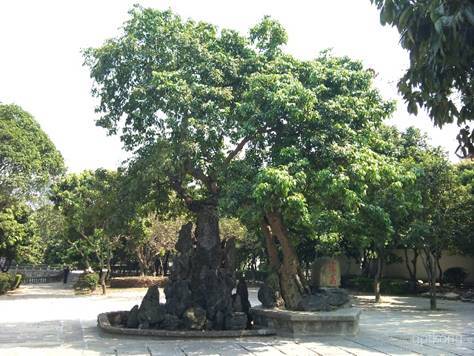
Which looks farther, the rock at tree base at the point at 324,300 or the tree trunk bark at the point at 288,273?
the tree trunk bark at the point at 288,273

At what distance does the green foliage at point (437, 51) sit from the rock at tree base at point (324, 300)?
8.13m

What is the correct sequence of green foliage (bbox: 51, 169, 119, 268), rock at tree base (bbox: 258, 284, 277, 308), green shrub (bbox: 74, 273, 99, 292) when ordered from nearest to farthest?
1. rock at tree base (bbox: 258, 284, 277, 308)
2. green foliage (bbox: 51, 169, 119, 268)
3. green shrub (bbox: 74, 273, 99, 292)

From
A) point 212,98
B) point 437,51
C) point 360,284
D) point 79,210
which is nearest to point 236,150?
point 212,98

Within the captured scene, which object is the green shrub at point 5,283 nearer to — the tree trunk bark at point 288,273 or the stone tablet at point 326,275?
the stone tablet at point 326,275

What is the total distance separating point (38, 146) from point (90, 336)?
643 inches

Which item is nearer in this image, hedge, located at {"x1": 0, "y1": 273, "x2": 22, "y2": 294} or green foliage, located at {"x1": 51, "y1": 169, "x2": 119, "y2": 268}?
green foliage, located at {"x1": 51, "y1": 169, "x2": 119, "y2": 268}

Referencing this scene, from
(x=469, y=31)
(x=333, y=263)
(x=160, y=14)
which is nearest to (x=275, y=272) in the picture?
(x=333, y=263)

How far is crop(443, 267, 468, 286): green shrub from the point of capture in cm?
2994

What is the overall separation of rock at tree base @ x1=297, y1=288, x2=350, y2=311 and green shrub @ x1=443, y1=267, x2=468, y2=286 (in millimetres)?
19023

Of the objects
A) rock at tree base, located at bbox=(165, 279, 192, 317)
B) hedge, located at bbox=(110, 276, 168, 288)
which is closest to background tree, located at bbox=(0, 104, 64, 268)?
hedge, located at bbox=(110, 276, 168, 288)

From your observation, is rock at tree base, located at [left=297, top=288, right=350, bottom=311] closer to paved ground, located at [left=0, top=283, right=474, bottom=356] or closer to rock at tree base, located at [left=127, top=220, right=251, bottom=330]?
paved ground, located at [left=0, top=283, right=474, bottom=356]

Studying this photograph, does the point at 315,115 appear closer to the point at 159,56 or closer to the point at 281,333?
the point at 159,56

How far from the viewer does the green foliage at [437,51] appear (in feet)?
13.7

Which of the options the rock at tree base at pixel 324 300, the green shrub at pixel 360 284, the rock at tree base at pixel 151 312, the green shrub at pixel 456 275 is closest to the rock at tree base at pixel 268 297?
the rock at tree base at pixel 324 300
